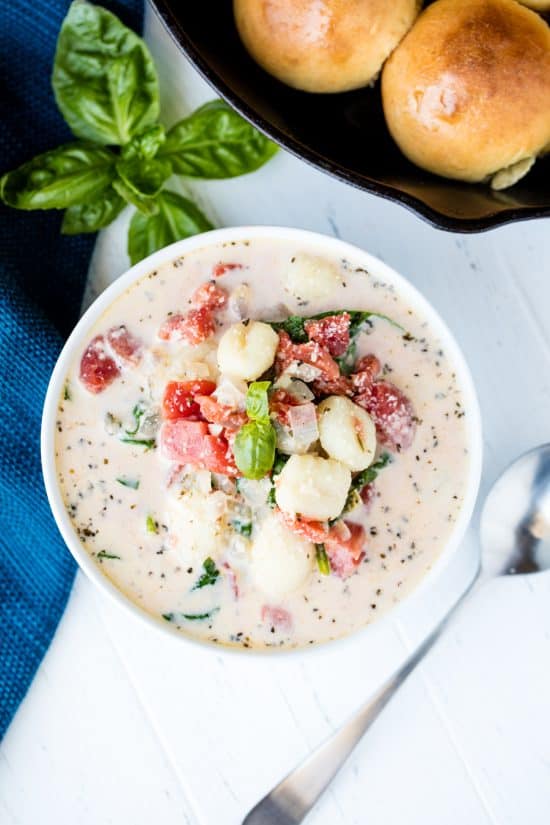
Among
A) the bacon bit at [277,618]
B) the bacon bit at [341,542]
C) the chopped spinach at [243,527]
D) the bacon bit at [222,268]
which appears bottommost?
the bacon bit at [277,618]

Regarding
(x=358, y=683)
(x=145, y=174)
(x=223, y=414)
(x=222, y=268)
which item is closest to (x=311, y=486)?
(x=223, y=414)

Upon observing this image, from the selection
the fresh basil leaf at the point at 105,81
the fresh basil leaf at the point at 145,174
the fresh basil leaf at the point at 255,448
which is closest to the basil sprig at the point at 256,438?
the fresh basil leaf at the point at 255,448

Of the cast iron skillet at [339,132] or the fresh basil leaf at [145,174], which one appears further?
the fresh basil leaf at [145,174]

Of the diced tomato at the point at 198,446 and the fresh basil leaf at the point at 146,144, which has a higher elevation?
the fresh basil leaf at the point at 146,144

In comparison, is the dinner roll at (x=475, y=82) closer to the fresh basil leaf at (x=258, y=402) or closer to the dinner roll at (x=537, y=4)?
the dinner roll at (x=537, y=4)

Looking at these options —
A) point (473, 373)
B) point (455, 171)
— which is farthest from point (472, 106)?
point (473, 373)

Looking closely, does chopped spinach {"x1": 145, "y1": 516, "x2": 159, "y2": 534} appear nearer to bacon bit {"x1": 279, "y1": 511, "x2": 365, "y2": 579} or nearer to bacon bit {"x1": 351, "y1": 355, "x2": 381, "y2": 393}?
bacon bit {"x1": 279, "y1": 511, "x2": 365, "y2": 579}

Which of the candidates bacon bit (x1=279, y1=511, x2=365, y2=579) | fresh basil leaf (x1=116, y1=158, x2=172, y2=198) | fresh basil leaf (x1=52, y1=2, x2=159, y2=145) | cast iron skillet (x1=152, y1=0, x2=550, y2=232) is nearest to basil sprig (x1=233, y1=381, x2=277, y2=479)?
bacon bit (x1=279, y1=511, x2=365, y2=579)
